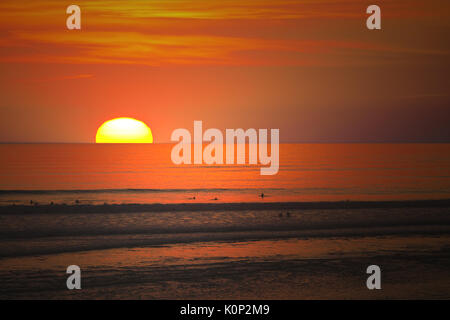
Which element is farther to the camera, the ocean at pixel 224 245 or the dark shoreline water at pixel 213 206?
the dark shoreline water at pixel 213 206

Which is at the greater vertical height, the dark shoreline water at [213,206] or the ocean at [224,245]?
the dark shoreline water at [213,206]

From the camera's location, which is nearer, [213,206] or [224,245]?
[224,245]

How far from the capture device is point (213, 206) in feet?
88.0

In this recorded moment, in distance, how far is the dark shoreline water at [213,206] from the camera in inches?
986

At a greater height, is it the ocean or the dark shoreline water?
the dark shoreline water

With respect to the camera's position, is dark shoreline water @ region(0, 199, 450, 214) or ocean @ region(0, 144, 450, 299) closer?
ocean @ region(0, 144, 450, 299)

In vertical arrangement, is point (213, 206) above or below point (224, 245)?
above

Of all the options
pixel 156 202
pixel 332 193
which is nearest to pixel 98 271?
pixel 156 202

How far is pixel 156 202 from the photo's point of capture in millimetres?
29438

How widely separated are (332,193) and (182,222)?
16.3 metres

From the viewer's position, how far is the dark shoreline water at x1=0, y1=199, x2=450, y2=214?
25047 mm
